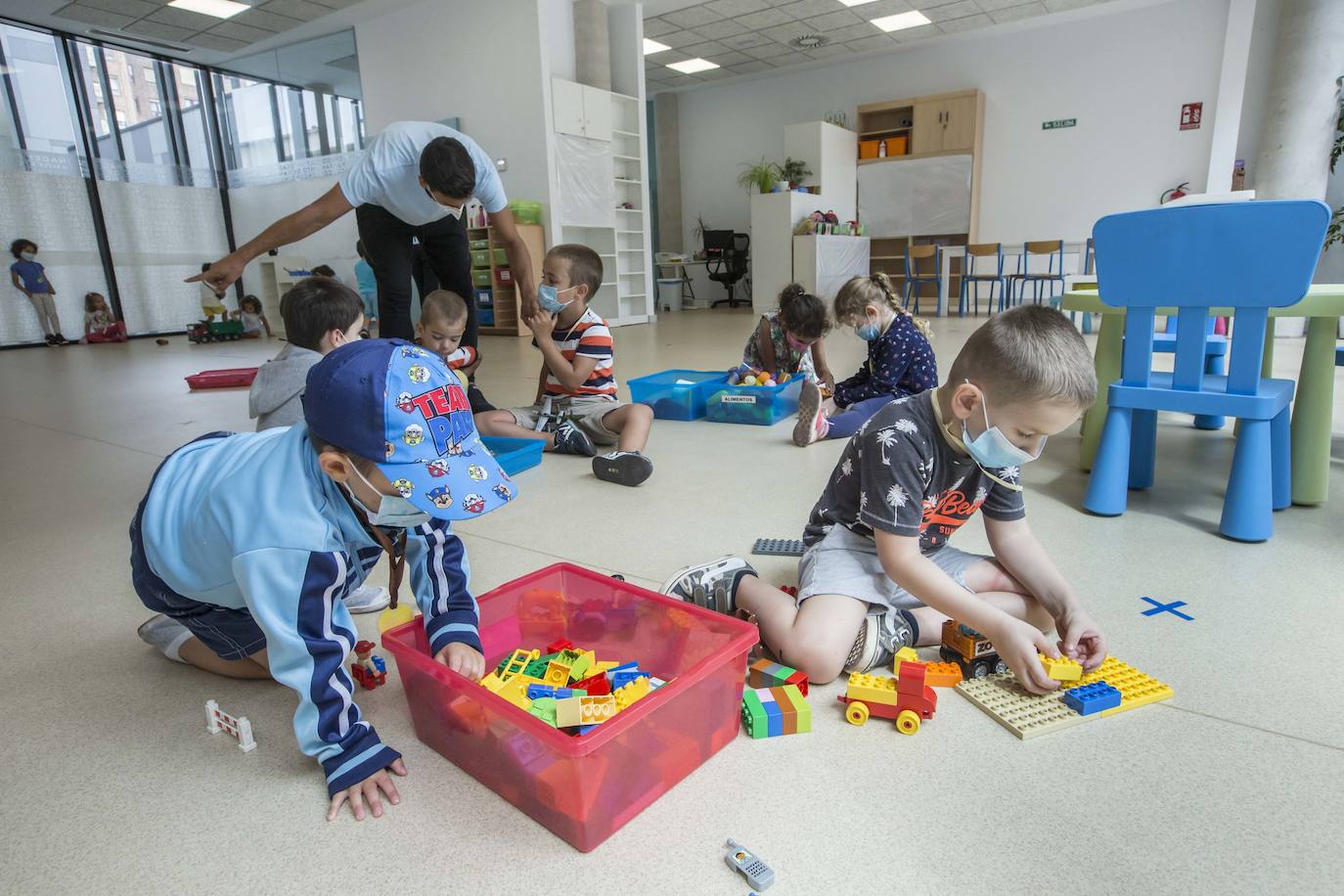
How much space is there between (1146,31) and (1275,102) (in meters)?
3.36

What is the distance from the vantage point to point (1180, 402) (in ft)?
5.60

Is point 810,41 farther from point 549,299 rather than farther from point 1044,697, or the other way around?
point 1044,697

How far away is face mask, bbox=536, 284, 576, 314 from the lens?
243 centimetres

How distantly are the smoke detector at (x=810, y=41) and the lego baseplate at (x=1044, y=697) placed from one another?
842cm

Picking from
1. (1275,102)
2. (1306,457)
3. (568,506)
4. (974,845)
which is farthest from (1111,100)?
(974,845)

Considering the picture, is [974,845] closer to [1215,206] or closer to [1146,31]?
[1215,206]

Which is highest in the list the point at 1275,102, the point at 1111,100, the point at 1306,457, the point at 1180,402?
the point at 1111,100

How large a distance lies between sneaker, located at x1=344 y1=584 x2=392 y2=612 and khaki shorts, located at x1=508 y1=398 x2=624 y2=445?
1.14 meters

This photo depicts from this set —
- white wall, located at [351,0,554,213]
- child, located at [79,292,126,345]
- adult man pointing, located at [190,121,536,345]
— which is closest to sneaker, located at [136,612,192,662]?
adult man pointing, located at [190,121,536,345]

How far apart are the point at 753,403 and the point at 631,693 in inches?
80.0

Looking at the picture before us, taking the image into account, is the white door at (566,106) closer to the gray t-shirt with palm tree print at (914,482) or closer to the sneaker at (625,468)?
the sneaker at (625,468)

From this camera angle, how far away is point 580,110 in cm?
658

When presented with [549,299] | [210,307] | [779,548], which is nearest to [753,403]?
[549,299]

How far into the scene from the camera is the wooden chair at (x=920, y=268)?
7809 mm
